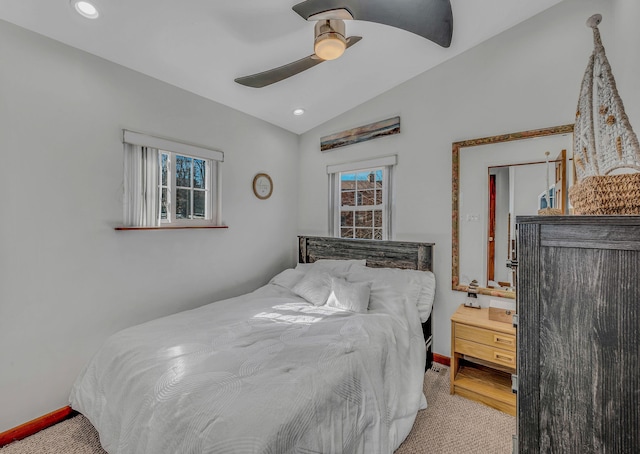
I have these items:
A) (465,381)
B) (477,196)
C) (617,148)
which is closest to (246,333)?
(465,381)

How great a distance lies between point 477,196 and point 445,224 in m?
0.37

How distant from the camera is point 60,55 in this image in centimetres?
203

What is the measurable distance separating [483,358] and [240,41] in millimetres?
2959

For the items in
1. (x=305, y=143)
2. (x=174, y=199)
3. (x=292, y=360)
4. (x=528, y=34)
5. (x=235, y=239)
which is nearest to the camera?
(x=292, y=360)

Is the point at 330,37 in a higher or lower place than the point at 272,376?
higher

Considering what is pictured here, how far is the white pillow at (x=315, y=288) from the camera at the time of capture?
258 cm

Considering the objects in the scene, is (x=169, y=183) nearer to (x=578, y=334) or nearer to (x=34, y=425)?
(x=34, y=425)

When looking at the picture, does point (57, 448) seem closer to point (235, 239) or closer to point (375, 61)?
point (235, 239)

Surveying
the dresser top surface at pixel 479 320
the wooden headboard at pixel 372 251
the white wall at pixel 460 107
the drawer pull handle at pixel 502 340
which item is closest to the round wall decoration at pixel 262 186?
the wooden headboard at pixel 372 251

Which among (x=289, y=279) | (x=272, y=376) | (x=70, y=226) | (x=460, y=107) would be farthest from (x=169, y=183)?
(x=460, y=107)

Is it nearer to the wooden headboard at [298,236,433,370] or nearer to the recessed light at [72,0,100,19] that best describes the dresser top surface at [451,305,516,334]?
the wooden headboard at [298,236,433,370]

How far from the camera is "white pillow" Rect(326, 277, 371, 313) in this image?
2.38 m

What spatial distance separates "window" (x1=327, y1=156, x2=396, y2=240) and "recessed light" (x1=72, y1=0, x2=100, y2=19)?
2.38 metres

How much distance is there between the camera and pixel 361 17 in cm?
156
